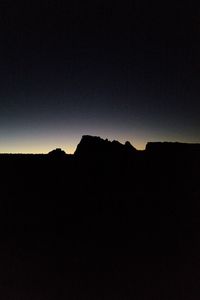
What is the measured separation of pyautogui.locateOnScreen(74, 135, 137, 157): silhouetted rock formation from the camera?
7.42 meters

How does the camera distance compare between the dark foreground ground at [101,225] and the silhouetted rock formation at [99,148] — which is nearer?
the dark foreground ground at [101,225]

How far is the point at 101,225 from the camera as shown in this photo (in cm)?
704

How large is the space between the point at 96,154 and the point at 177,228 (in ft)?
7.37

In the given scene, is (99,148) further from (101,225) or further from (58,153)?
(101,225)

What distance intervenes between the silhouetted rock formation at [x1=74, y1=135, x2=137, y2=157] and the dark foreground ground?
60 mm

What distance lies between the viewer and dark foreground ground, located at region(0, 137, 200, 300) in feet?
21.5

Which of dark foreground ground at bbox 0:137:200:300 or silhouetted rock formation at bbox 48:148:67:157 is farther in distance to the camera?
silhouetted rock formation at bbox 48:148:67:157

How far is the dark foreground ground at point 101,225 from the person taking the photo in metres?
6.54

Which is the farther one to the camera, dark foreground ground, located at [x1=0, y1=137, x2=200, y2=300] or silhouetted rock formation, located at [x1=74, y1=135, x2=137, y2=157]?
silhouetted rock formation, located at [x1=74, y1=135, x2=137, y2=157]

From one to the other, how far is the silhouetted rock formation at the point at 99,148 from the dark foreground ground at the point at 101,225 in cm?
6

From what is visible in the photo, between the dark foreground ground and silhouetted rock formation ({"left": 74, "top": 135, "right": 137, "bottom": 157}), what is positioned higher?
silhouetted rock formation ({"left": 74, "top": 135, "right": 137, "bottom": 157})

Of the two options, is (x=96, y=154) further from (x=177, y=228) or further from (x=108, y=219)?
(x=177, y=228)

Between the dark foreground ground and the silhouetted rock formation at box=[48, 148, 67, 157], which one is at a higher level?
the silhouetted rock formation at box=[48, 148, 67, 157]

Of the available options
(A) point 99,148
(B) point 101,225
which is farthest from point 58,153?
(B) point 101,225
